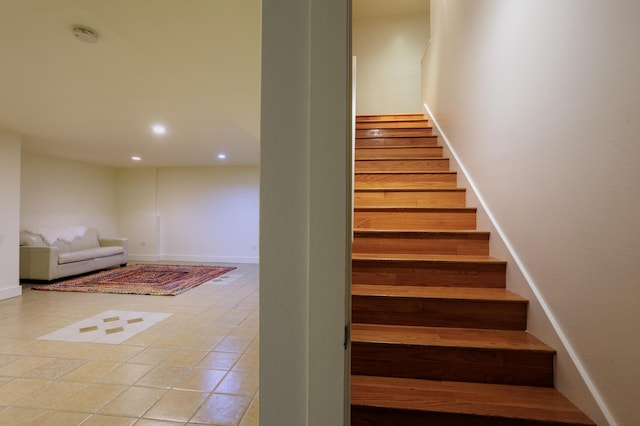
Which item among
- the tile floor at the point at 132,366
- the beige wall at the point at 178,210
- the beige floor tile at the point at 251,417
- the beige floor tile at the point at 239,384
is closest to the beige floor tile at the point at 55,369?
the tile floor at the point at 132,366

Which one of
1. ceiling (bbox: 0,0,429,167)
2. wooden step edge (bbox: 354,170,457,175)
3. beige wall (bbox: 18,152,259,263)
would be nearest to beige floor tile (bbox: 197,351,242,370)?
wooden step edge (bbox: 354,170,457,175)

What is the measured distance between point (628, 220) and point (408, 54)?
5.49m

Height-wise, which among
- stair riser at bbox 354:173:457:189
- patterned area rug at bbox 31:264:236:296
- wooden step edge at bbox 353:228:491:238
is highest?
stair riser at bbox 354:173:457:189

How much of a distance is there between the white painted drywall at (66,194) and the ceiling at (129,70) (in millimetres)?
1228

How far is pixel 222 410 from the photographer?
5.96 feet

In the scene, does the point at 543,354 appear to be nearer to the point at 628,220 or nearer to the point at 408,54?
the point at 628,220

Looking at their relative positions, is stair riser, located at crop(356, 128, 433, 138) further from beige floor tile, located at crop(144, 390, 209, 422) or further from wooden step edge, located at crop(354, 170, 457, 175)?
beige floor tile, located at crop(144, 390, 209, 422)

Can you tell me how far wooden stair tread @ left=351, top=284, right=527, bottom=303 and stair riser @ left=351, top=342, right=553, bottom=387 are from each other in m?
0.30

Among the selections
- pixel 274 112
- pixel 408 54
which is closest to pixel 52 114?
pixel 274 112

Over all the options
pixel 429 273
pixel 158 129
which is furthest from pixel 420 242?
pixel 158 129

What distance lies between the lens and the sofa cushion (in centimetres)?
518

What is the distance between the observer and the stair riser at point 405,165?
3213 millimetres

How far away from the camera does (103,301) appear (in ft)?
13.1

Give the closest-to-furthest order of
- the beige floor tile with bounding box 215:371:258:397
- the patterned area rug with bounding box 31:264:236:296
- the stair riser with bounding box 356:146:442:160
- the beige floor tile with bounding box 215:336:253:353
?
the beige floor tile with bounding box 215:371:258:397
the beige floor tile with bounding box 215:336:253:353
the stair riser with bounding box 356:146:442:160
the patterned area rug with bounding box 31:264:236:296
